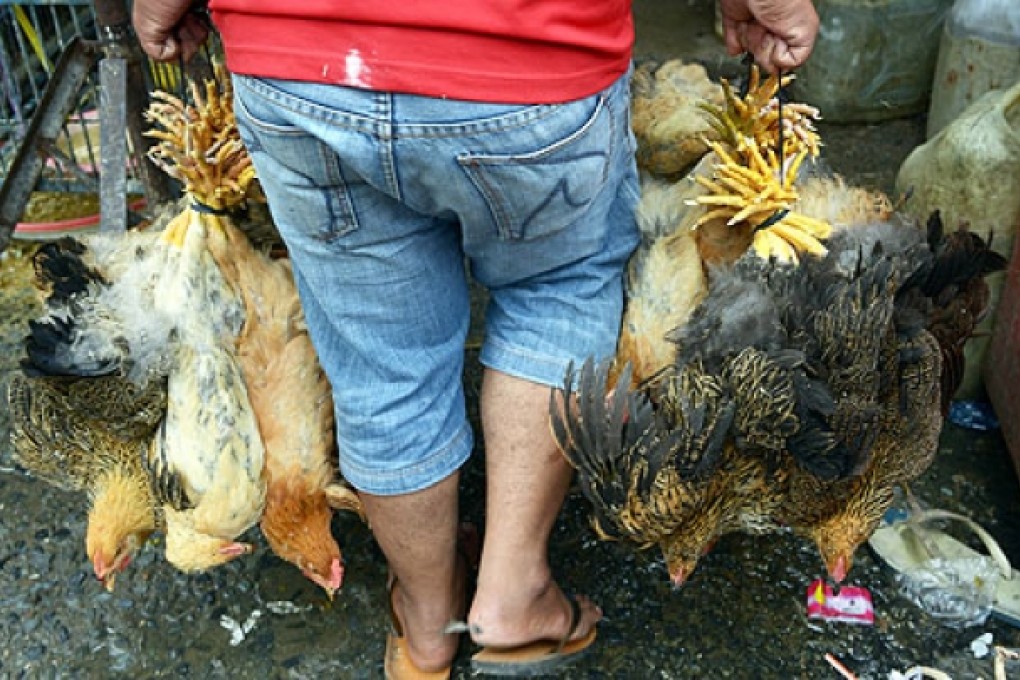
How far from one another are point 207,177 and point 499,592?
1.09 metres

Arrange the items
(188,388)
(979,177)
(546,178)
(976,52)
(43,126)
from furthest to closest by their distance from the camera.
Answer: (976,52) < (43,126) < (979,177) < (188,388) < (546,178)

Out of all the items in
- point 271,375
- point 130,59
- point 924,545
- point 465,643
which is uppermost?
point 130,59

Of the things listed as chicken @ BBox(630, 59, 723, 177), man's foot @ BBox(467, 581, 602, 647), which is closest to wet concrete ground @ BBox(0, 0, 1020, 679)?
man's foot @ BBox(467, 581, 602, 647)

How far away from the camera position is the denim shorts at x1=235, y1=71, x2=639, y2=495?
1486 millimetres

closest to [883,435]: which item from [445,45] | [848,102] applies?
[445,45]

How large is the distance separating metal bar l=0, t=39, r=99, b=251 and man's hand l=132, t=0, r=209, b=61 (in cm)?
119

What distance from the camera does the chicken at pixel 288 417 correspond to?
216 cm

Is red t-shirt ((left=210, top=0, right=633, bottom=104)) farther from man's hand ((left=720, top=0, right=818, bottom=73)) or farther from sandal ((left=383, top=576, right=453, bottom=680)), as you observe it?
sandal ((left=383, top=576, right=453, bottom=680))

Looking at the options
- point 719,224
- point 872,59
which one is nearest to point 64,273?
point 719,224

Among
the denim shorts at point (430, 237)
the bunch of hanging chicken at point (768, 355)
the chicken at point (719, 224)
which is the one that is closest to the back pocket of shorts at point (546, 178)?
the denim shorts at point (430, 237)

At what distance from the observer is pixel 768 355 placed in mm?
1881

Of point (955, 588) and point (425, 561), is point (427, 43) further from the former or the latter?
point (955, 588)

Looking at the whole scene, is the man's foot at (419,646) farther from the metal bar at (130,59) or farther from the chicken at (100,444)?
the metal bar at (130,59)

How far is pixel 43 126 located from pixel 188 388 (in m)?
1.50
